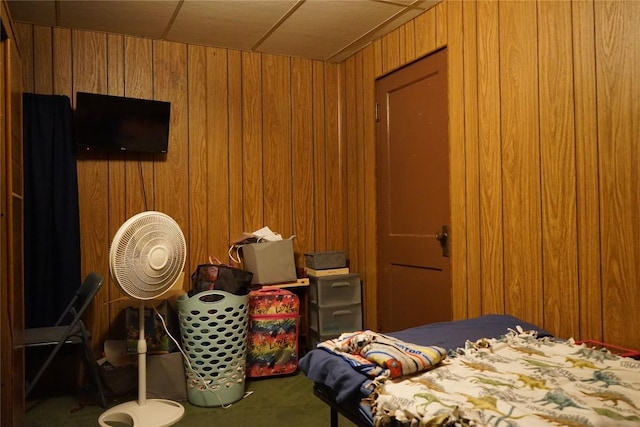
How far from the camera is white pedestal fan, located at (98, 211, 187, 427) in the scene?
2.32 m

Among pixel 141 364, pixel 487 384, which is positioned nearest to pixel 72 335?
pixel 141 364

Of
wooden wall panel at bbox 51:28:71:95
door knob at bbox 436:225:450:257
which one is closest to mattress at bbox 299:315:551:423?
door knob at bbox 436:225:450:257

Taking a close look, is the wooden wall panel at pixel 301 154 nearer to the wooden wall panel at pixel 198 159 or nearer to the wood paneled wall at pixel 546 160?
the wooden wall panel at pixel 198 159

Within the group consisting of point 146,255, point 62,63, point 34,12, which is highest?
point 34,12

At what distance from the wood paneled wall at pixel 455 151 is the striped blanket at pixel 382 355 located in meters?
0.92

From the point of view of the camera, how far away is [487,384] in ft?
4.61

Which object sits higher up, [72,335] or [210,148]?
[210,148]

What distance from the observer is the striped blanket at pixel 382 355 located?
1461 millimetres

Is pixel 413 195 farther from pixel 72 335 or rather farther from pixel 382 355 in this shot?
pixel 72 335

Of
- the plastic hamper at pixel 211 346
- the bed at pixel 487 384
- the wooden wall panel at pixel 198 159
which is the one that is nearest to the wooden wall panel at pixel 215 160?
the wooden wall panel at pixel 198 159

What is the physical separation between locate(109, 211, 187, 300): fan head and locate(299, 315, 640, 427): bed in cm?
108

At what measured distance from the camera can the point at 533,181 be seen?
7.25ft

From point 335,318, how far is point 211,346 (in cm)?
104

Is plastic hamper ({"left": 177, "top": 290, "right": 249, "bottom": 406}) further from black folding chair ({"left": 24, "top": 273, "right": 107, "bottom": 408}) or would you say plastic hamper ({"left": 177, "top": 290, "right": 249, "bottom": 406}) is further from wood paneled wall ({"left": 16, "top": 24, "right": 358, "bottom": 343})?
wood paneled wall ({"left": 16, "top": 24, "right": 358, "bottom": 343})
